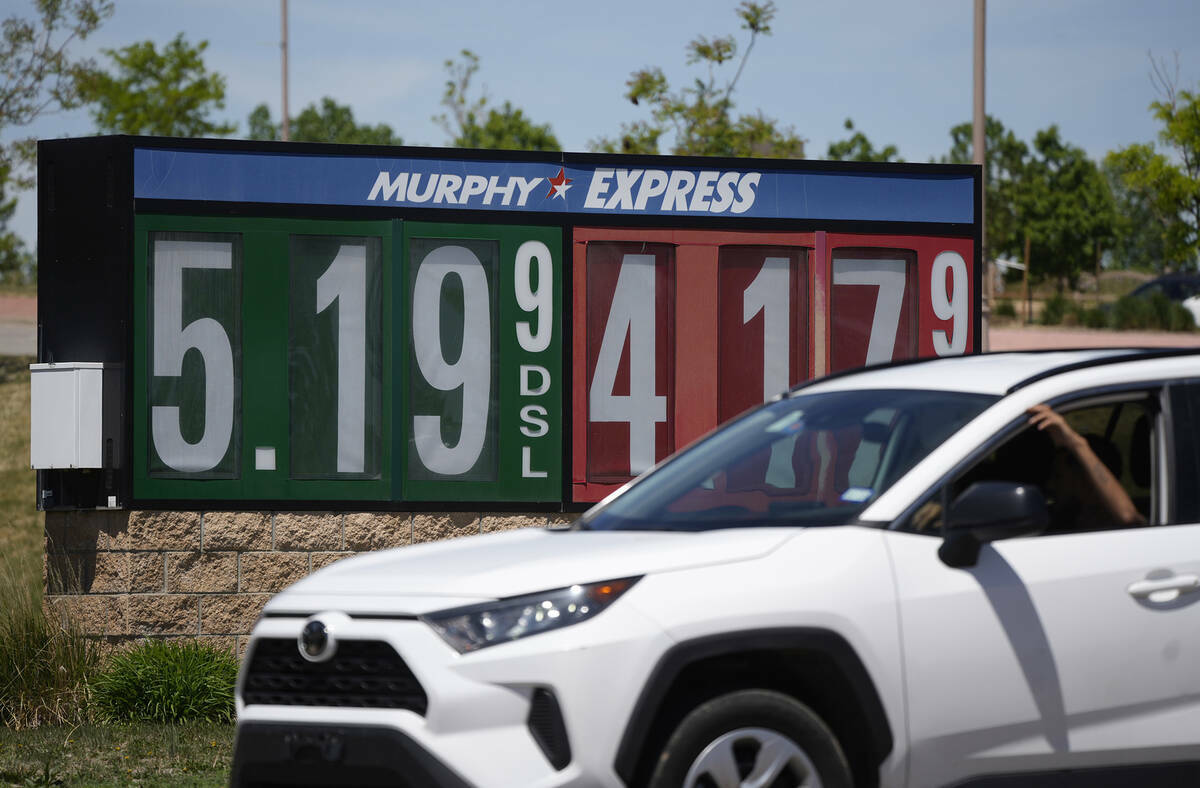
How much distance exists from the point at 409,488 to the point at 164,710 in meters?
2.00

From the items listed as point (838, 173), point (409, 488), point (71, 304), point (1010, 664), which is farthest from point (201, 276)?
point (1010, 664)

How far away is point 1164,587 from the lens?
4.48 m

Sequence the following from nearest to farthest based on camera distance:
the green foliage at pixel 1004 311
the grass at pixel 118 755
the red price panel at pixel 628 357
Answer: the grass at pixel 118 755, the red price panel at pixel 628 357, the green foliage at pixel 1004 311

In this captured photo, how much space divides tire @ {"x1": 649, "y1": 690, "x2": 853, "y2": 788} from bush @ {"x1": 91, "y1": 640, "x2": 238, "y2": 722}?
5.46m

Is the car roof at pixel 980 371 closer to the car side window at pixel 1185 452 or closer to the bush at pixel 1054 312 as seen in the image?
the car side window at pixel 1185 452

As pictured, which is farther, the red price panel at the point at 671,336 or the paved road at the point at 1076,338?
the paved road at the point at 1076,338

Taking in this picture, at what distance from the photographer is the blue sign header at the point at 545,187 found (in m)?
9.49

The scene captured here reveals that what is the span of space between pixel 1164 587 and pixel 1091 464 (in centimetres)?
50

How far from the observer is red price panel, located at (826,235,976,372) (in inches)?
395

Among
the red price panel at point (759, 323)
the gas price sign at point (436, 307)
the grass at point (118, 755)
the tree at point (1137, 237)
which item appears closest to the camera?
the grass at point (118, 755)

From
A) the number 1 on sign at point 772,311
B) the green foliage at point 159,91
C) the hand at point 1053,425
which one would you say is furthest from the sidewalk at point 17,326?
the hand at point 1053,425

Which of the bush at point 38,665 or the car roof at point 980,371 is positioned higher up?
the car roof at point 980,371

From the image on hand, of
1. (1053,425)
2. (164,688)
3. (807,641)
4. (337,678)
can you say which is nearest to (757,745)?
(807,641)

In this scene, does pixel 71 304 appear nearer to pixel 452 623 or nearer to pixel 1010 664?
pixel 452 623
